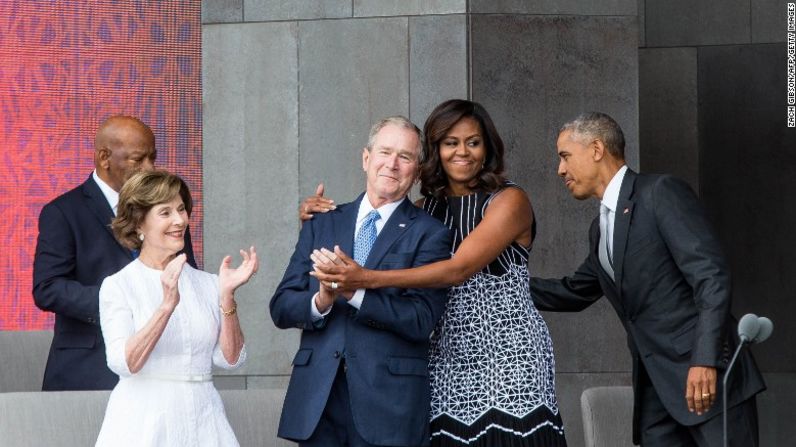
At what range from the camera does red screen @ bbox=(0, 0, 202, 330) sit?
715 centimetres

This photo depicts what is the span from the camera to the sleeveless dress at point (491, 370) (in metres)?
4.00

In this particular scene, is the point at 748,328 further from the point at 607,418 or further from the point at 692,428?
the point at 607,418

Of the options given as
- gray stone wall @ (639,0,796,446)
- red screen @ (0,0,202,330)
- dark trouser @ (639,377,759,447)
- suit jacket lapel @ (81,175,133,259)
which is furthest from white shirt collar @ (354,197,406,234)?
gray stone wall @ (639,0,796,446)

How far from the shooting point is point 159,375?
150 inches

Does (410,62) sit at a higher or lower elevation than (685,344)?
higher

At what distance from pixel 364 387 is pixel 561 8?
364 cm

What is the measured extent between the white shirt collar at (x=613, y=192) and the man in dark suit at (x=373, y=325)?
0.87 m

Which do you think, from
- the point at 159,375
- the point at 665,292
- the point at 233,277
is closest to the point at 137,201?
the point at 233,277

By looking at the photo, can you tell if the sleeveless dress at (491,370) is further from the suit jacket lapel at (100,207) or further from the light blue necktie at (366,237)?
the suit jacket lapel at (100,207)

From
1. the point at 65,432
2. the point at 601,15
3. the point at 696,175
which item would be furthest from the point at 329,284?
the point at 696,175

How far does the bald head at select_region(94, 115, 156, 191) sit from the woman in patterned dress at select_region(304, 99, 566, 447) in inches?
49.7

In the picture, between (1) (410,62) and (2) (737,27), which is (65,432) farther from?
(2) (737,27)

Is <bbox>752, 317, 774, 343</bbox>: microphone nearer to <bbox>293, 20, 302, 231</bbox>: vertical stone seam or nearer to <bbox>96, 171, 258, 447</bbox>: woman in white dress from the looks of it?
<bbox>96, 171, 258, 447</bbox>: woman in white dress

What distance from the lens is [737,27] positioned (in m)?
9.79
